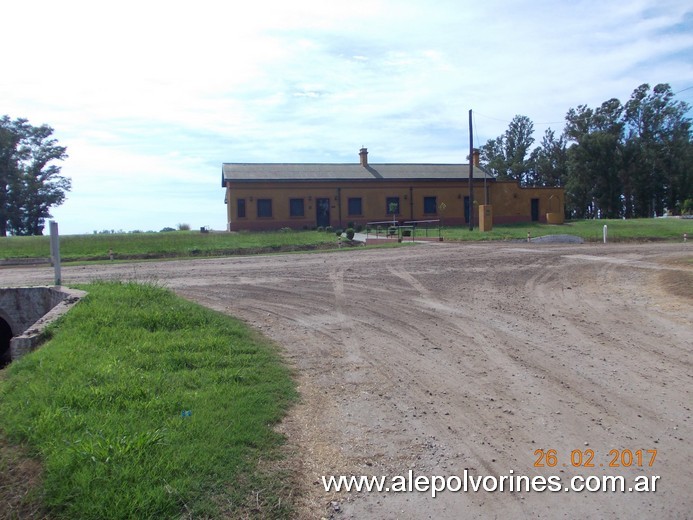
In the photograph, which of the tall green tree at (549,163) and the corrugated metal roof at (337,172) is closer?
the corrugated metal roof at (337,172)

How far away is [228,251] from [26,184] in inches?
1551

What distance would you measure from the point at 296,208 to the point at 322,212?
2.04 m

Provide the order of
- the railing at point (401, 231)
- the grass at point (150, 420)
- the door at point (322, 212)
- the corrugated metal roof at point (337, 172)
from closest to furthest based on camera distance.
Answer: the grass at point (150, 420) → the railing at point (401, 231) → the corrugated metal roof at point (337, 172) → the door at point (322, 212)

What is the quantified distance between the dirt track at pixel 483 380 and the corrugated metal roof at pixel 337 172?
31.2 meters

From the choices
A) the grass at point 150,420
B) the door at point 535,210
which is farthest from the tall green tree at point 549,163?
the grass at point 150,420

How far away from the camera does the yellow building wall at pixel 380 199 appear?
43.1 metres

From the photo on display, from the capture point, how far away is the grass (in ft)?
13.1

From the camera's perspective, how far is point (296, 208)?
146ft

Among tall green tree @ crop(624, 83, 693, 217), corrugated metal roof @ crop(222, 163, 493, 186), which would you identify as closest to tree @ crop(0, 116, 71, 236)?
corrugated metal roof @ crop(222, 163, 493, 186)

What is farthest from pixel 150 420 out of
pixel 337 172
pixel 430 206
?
pixel 430 206

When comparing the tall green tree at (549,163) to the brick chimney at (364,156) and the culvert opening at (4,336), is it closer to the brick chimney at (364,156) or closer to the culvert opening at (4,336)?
the brick chimney at (364,156)

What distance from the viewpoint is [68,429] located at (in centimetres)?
478

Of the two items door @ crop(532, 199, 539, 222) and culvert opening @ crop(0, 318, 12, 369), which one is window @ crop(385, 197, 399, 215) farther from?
culvert opening @ crop(0, 318, 12, 369)

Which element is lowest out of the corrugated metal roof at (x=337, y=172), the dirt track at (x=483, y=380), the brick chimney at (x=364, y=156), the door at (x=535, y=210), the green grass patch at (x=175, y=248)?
the dirt track at (x=483, y=380)
